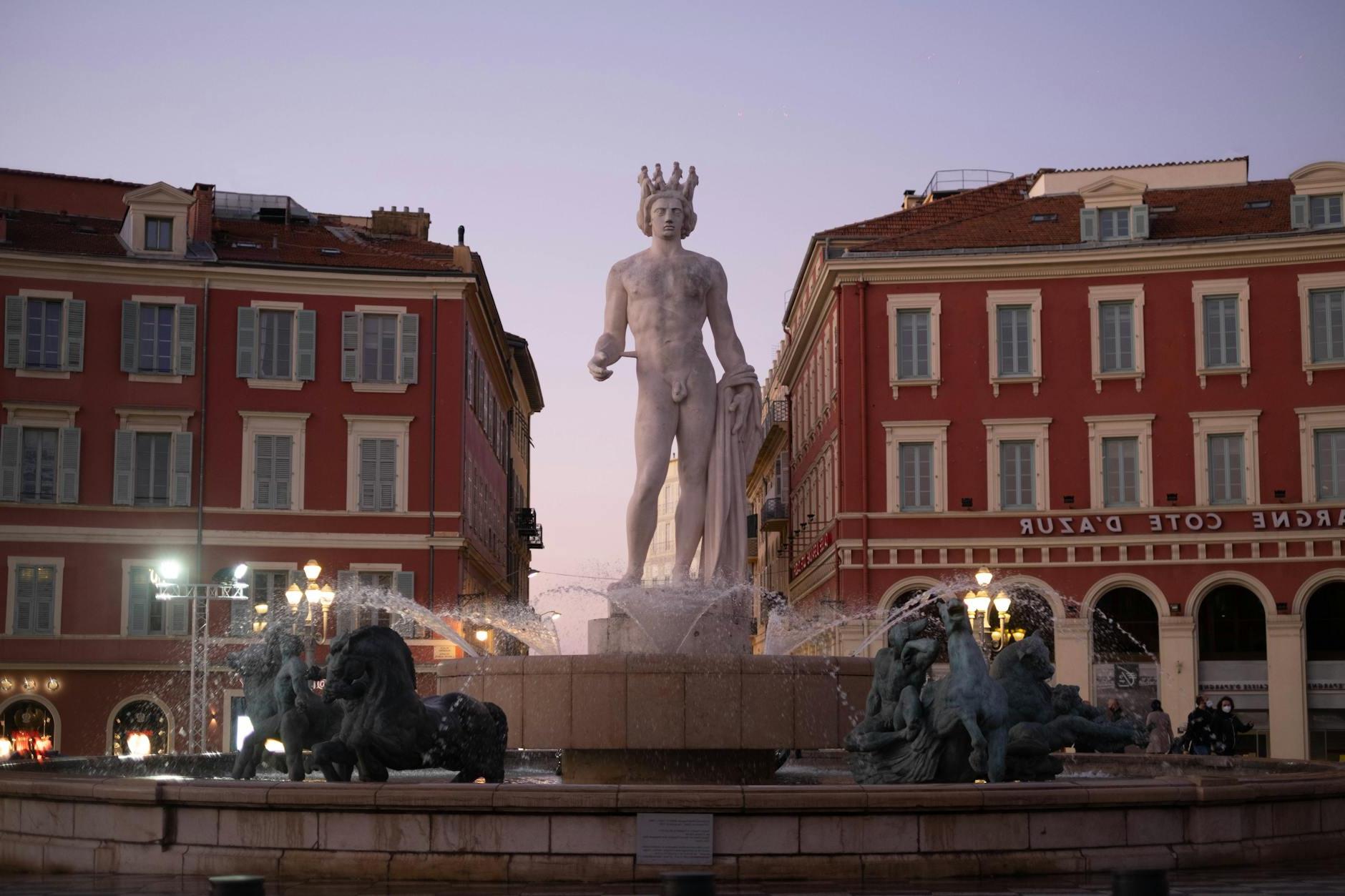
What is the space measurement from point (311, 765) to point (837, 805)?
12.2 ft

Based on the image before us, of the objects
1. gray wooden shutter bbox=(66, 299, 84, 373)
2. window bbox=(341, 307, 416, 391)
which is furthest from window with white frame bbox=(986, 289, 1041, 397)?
gray wooden shutter bbox=(66, 299, 84, 373)

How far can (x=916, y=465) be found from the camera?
147 ft

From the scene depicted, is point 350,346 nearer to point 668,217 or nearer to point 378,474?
point 378,474

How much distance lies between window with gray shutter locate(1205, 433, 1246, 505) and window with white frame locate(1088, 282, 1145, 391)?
2306 mm

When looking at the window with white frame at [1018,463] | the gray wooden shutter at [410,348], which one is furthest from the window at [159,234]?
the window with white frame at [1018,463]

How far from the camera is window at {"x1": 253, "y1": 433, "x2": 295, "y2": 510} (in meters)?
44.4

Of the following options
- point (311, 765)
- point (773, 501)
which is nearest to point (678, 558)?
point (311, 765)

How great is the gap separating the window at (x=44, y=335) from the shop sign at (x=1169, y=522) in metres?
23.6

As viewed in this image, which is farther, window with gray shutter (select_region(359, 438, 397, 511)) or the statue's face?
window with gray shutter (select_region(359, 438, 397, 511))

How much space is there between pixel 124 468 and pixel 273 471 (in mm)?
3505

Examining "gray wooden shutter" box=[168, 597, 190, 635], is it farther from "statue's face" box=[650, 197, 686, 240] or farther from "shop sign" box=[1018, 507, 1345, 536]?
"statue's face" box=[650, 197, 686, 240]

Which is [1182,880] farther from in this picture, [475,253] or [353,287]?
[475,253]

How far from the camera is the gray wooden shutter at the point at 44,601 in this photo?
42.8 m

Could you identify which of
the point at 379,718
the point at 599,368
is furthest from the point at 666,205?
the point at 379,718
